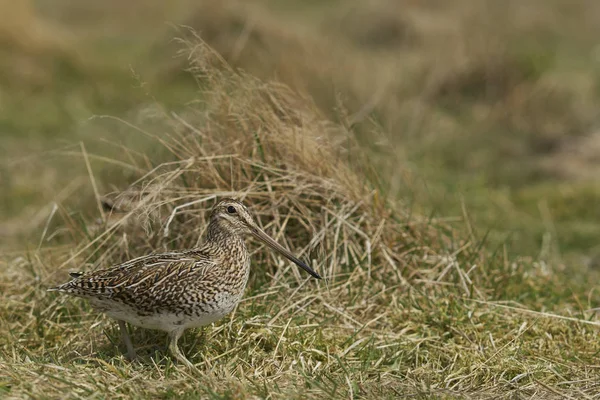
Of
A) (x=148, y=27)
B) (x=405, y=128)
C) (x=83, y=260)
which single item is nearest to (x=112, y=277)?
(x=83, y=260)

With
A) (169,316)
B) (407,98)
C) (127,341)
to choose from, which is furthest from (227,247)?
(407,98)

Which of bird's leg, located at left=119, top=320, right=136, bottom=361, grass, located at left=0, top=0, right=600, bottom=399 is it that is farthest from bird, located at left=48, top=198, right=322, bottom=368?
grass, located at left=0, top=0, right=600, bottom=399

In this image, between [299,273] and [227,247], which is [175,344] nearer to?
[227,247]

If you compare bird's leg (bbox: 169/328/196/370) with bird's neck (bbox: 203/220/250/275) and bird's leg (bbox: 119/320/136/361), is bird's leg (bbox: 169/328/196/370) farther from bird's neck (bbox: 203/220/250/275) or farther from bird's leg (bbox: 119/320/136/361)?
bird's neck (bbox: 203/220/250/275)

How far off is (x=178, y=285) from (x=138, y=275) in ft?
0.82

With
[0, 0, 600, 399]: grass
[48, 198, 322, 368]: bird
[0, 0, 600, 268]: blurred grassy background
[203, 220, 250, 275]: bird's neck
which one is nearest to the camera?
[48, 198, 322, 368]: bird

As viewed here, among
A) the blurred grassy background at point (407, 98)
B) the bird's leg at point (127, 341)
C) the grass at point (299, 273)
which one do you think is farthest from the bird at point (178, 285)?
the blurred grassy background at point (407, 98)

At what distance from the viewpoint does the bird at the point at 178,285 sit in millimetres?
4844

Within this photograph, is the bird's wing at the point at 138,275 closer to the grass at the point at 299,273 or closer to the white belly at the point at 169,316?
the white belly at the point at 169,316

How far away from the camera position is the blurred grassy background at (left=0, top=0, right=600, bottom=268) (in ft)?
29.6

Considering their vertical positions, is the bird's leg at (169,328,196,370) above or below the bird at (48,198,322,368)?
below

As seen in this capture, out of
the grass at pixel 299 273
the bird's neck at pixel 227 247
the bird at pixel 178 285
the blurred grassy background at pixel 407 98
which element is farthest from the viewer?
the blurred grassy background at pixel 407 98

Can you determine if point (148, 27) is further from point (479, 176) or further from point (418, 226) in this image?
point (418, 226)

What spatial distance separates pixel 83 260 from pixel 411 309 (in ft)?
7.11
